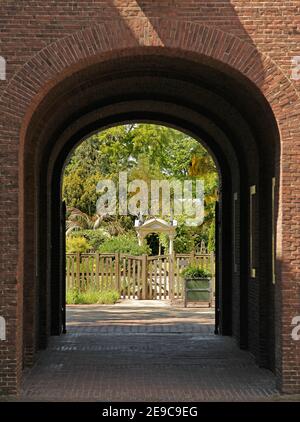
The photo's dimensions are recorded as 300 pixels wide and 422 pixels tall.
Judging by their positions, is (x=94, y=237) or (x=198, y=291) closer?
(x=198, y=291)

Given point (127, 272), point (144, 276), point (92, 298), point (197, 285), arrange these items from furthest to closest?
point (127, 272), point (144, 276), point (92, 298), point (197, 285)

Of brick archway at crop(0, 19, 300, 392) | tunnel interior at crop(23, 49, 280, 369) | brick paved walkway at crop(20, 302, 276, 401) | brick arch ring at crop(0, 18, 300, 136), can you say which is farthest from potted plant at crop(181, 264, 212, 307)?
brick arch ring at crop(0, 18, 300, 136)

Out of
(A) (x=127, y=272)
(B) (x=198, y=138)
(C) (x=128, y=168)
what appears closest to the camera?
(B) (x=198, y=138)

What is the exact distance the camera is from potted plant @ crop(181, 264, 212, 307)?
25.7 m

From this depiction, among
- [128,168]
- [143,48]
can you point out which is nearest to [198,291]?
[143,48]

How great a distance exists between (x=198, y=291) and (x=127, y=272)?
3.59 m

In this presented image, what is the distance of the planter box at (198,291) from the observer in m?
25.9

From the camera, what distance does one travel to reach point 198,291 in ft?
85.6

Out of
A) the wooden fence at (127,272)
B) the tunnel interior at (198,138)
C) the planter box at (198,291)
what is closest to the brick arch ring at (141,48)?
the tunnel interior at (198,138)

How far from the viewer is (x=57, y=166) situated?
18.9m

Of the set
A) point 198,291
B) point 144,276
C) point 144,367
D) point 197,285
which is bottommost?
point 144,367

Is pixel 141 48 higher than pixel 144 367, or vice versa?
pixel 141 48

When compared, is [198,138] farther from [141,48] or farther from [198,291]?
[198,291]

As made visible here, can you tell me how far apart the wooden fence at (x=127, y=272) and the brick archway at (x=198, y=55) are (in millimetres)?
16120
